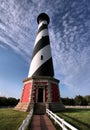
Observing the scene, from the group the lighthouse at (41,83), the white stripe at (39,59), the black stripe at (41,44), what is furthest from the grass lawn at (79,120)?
the black stripe at (41,44)

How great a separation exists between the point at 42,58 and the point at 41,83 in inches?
152

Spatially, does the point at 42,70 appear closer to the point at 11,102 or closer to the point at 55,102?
the point at 55,102

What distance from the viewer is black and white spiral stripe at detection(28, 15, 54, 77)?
22.0m

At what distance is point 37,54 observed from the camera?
23.1 m

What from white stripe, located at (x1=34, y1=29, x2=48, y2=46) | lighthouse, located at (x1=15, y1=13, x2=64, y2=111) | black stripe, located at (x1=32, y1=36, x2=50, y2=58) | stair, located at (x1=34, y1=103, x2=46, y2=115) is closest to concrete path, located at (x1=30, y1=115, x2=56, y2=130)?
stair, located at (x1=34, y1=103, x2=46, y2=115)

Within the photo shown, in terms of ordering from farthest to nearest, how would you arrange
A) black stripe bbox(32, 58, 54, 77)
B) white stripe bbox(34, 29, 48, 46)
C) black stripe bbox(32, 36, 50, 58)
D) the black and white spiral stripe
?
white stripe bbox(34, 29, 48, 46) → black stripe bbox(32, 36, 50, 58) → the black and white spiral stripe → black stripe bbox(32, 58, 54, 77)

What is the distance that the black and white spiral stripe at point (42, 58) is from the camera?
72.3 ft

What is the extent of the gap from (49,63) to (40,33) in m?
5.60

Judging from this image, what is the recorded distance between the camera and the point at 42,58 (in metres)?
22.6

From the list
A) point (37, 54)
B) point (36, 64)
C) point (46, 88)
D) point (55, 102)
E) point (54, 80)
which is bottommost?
point (55, 102)

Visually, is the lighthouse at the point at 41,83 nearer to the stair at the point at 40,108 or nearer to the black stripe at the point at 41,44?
the black stripe at the point at 41,44

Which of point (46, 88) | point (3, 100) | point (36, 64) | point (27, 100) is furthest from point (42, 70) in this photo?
point (3, 100)

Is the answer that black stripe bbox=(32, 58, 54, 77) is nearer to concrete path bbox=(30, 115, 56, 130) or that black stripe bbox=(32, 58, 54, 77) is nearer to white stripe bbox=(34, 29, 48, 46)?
white stripe bbox=(34, 29, 48, 46)

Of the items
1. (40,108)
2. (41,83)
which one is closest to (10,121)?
(40,108)
